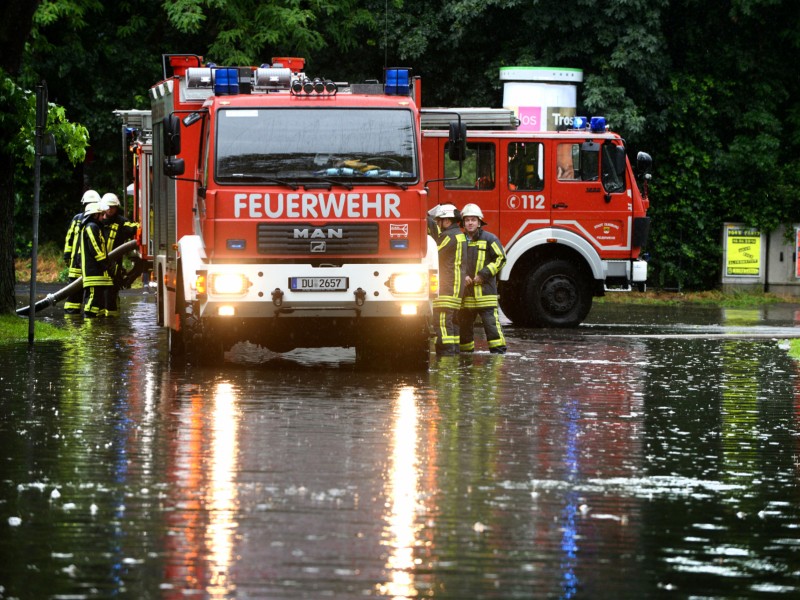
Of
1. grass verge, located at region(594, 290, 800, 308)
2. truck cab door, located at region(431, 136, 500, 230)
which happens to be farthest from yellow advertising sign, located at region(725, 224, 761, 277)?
truck cab door, located at region(431, 136, 500, 230)

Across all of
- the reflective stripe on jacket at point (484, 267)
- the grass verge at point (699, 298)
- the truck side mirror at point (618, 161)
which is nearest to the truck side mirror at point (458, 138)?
the reflective stripe on jacket at point (484, 267)

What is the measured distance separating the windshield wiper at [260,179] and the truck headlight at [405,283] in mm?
1228

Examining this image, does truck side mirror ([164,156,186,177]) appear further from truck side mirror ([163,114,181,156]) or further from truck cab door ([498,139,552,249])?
truck cab door ([498,139,552,249])

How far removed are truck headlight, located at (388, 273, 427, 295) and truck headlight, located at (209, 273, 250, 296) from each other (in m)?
1.33

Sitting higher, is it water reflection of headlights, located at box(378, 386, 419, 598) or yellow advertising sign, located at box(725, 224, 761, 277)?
yellow advertising sign, located at box(725, 224, 761, 277)

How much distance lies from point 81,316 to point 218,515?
56.5 feet

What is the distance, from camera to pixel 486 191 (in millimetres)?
23906

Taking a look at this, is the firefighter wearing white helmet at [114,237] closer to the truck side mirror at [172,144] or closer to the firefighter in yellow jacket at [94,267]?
the firefighter in yellow jacket at [94,267]

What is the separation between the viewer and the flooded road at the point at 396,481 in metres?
7.22

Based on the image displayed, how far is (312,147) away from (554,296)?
869 cm

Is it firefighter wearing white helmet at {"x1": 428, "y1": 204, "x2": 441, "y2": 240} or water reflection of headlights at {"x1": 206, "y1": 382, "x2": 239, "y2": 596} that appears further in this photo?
firefighter wearing white helmet at {"x1": 428, "y1": 204, "x2": 441, "y2": 240}

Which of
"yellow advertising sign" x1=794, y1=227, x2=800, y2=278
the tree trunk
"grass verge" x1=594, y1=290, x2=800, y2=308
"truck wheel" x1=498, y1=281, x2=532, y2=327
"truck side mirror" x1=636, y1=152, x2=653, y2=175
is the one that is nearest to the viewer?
the tree trunk

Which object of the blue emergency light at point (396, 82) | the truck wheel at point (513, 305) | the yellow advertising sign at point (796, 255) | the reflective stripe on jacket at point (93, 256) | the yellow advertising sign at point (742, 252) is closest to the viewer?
the blue emergency light at point (396, 82)

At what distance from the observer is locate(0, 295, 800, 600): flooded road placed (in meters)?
7.22
